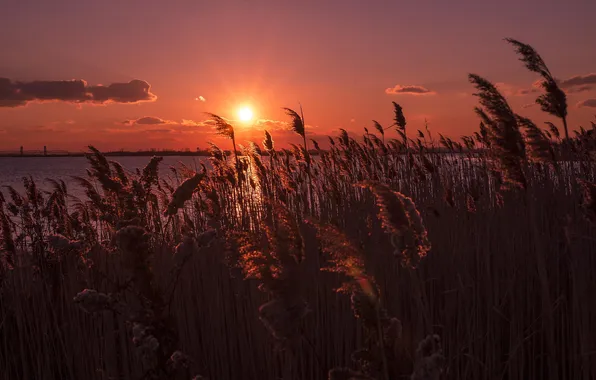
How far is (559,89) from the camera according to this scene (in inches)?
99.4

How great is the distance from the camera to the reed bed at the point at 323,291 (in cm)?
124

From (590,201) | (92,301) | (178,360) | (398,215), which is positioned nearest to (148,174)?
(92,301)

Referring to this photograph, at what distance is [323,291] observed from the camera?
10.2 ft

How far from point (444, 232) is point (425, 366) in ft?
11.9

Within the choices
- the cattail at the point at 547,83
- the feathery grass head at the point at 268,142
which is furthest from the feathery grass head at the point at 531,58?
the feathery grass head at the point at 268,142

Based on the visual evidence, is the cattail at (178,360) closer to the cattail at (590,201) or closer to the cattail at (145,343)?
the cattail at (145,343)

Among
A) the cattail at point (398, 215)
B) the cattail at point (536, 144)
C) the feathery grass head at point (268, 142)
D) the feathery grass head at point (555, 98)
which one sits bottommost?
the cattail at point (398, 215)

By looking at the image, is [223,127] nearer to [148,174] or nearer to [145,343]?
[148,174]

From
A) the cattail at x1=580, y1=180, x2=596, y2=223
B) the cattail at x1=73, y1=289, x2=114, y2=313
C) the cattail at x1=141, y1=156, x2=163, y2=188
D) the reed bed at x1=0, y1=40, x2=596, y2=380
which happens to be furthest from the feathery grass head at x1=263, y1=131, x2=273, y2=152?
the cattail at x1=73, y1=289, x2=114, y2=313

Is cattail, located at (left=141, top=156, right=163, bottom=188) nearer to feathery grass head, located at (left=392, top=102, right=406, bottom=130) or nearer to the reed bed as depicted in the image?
the reed bed

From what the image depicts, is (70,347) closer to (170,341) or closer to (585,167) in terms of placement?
(170,341)

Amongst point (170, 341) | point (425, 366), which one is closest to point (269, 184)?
point (170, 341)

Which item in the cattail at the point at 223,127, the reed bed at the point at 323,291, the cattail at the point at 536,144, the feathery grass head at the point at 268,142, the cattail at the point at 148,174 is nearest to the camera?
the reed bed at the point at 323,291

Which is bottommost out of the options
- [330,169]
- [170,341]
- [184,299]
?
[184,299]
